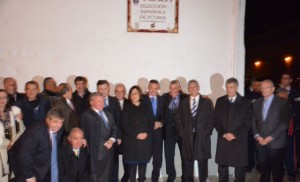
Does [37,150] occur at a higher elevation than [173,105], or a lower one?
lower

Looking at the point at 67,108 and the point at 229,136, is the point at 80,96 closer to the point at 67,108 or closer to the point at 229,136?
the point at 67,108

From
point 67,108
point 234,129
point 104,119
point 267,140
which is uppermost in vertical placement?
point 67,108

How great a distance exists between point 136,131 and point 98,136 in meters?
0.60

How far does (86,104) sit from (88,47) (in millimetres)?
1191

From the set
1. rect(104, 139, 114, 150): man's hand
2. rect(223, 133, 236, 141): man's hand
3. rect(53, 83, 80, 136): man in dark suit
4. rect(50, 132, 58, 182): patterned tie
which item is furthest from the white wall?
rect(50, 132, 58, 182): patterned tie

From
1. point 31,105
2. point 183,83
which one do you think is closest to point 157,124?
point 183,83

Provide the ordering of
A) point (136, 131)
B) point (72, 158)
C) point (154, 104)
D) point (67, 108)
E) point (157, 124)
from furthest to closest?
point (154, 104) → point (157, 124) → point (136, 131) → point (67, 108) → point (72, 158)

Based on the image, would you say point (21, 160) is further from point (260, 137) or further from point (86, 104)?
point (260, 137)

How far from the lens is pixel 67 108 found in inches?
186

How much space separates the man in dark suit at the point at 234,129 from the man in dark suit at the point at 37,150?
245cm

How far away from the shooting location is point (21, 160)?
361 centimetres

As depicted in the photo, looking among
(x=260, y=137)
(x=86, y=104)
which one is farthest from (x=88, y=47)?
(x=260, y=137)

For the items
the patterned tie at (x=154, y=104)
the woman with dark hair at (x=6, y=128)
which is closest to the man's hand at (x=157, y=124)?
the patterned tie at (x=154, y=104)

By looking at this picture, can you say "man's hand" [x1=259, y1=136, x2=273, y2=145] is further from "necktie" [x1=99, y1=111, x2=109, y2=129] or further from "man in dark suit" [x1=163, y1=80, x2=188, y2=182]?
"necktie" [x1=99, y1=111, x2=109, y2=129]
